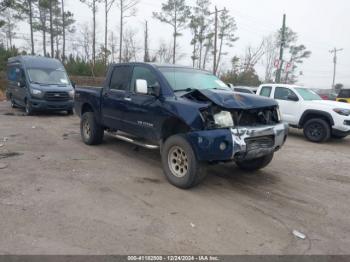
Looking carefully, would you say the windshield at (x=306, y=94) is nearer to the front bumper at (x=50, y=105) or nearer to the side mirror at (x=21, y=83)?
the front bumper at (x=50, y=105)

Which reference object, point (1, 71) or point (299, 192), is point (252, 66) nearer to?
point (1, 71)

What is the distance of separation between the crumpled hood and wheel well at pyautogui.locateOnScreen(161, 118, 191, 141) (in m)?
0.58

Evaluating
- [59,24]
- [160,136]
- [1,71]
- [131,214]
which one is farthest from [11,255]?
[59,24]

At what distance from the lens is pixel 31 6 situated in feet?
107

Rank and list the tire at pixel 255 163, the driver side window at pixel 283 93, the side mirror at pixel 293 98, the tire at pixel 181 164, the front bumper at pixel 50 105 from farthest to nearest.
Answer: the front bumper at pixel 50 105 → the driver side window at pixel 283 93 → the side mirror at pixel 293 98 → the tire at pixel 255 163 → the tire at pixel 181 164

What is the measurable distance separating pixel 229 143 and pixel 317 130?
22.6 ft

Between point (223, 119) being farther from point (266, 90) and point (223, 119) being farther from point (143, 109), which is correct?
point (266, 90)

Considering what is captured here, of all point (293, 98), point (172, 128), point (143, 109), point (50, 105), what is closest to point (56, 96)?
point (50, 105)

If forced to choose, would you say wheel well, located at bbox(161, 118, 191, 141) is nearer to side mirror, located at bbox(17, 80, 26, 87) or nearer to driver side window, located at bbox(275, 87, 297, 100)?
driver side window, located at bbox(275, 87, 297, 100)

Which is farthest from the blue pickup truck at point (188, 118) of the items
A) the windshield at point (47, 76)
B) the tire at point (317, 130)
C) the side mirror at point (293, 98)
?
the windshield at point (47, 76)

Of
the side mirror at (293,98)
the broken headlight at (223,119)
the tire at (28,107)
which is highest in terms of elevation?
the side mirror at (293,98)

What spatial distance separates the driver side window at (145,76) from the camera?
5.67 meters

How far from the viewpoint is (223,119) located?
4531mm

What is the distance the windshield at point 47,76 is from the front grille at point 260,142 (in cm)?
1115
